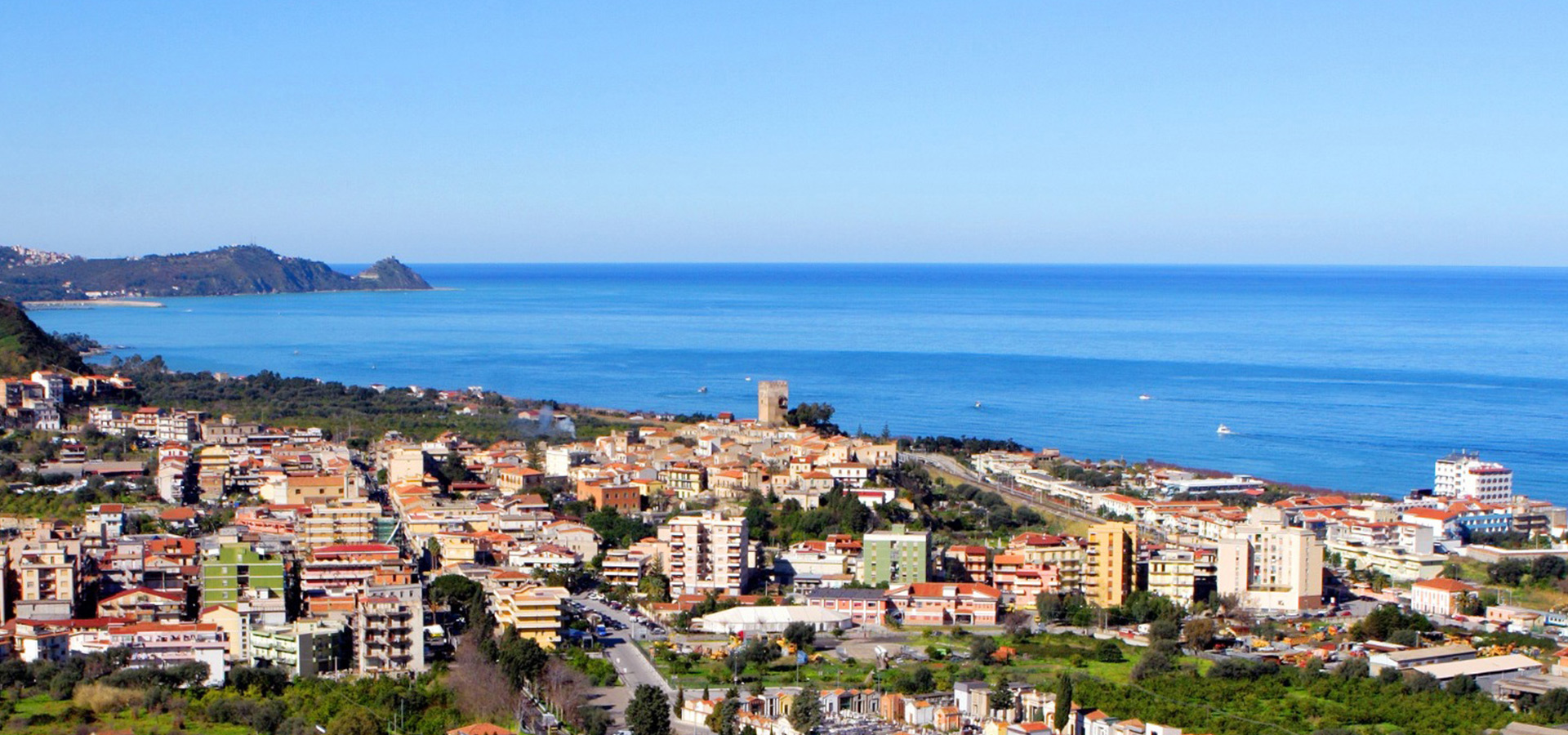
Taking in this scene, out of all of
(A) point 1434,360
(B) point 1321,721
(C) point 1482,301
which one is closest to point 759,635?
(B) point 1321,721

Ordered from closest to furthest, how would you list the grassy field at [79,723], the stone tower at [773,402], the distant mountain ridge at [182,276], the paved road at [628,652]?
the grassy field at [79,723]
the paved road at [628,652]
the stone tower at [773,402]
the distant mountain ridge at [182,276]

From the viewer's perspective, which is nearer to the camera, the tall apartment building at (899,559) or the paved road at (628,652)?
the paved road at (628,652)

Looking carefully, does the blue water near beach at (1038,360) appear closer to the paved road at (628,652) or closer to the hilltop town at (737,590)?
the hilltop town at (737,590)

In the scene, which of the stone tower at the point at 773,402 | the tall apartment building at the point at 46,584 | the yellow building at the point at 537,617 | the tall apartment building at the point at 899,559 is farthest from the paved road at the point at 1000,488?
the tall apartment building at the point at 46,584

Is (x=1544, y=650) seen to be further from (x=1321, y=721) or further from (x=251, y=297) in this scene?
(x=251, y=297)

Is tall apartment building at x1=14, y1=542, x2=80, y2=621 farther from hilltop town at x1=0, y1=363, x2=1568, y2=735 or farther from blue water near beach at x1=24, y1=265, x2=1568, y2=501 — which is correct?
blue water near beach at x1=24, y1=265, x2=1568, y2=501

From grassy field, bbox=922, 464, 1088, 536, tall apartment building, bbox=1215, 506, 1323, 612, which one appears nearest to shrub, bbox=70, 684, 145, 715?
tall apartment building, bbox=1215, 506, 1323, 612
